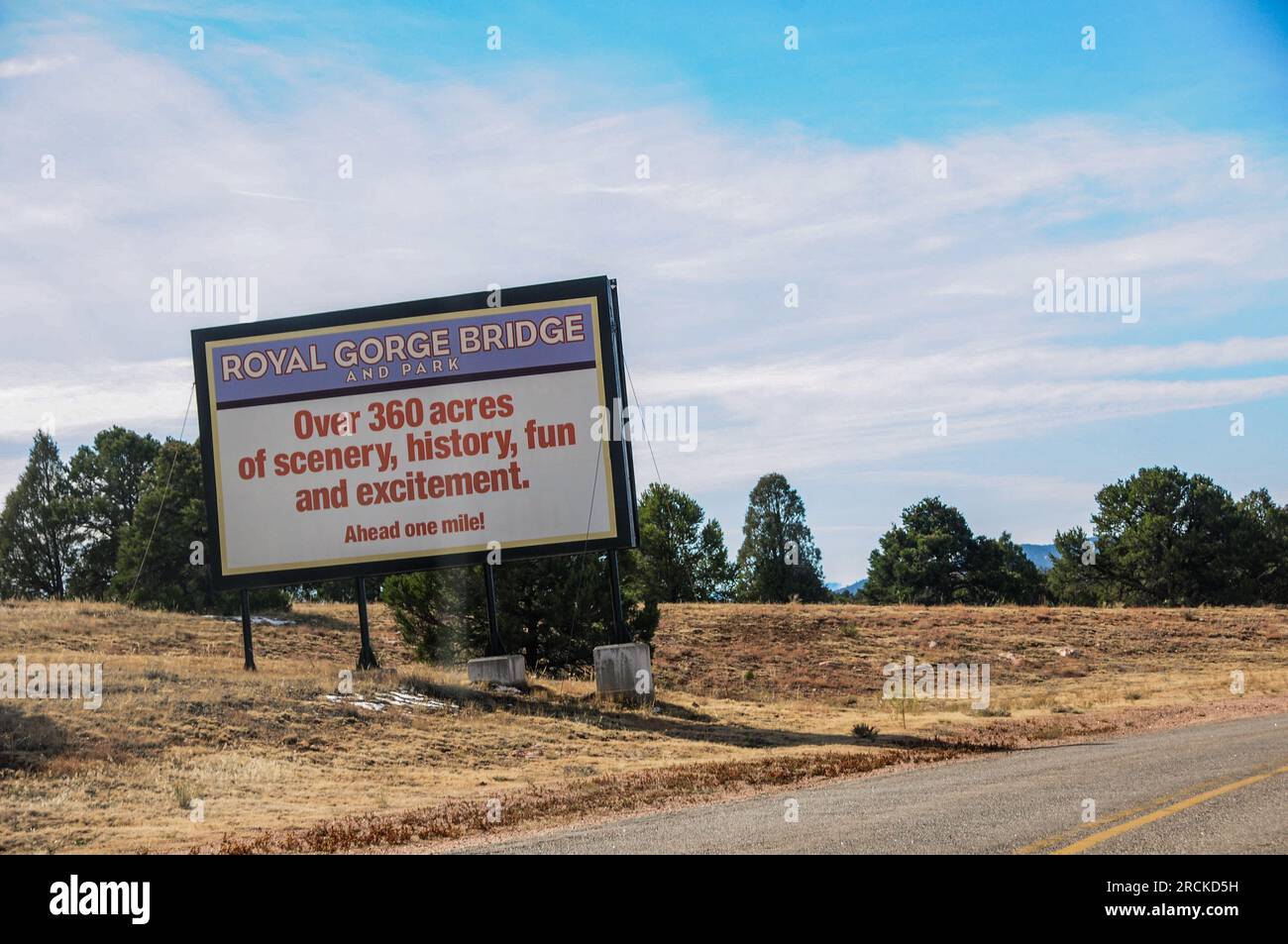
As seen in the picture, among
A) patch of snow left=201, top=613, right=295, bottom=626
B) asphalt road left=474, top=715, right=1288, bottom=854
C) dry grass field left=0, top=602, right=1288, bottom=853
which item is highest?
patch of snow left=201, top=613, right=295, bottom=626

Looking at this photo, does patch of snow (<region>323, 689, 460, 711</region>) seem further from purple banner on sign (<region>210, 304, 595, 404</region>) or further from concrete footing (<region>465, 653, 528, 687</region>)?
purple banner on sign (<region>210, 304, 595, 404</region>)

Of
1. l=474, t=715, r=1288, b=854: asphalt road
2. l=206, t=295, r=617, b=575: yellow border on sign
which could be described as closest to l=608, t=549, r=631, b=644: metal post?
l=206, t=295, r=617, b=575: yellow border on sign

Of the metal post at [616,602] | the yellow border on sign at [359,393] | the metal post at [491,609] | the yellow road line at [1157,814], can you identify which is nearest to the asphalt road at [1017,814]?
the yellow road line at [1157,814]

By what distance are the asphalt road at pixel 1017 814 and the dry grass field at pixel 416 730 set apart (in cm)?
247

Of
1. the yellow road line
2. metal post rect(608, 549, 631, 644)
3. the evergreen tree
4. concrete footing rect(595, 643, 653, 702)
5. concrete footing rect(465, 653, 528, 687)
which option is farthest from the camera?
the evergreen tree

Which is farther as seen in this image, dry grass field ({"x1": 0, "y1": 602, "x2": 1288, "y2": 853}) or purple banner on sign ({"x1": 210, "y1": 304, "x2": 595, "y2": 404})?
purple banner on sign ({"x1": 210, "y1": 304, "x2": 595, "y2": 404})

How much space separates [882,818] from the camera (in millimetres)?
10750

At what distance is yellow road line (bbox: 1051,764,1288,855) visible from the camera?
836 cm

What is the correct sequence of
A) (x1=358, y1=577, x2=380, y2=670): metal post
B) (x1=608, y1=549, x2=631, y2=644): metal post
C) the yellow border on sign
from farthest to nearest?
(x1=358, y1=577, x2=380, y2=670): metal post < (x1=608, y1=549, x2=631, y2=644): metal post < the yellow border on sign

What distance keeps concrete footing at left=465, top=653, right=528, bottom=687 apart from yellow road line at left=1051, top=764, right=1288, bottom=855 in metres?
19.3

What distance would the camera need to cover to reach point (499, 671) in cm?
2909

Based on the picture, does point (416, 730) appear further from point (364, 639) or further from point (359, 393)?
point (359, 393)

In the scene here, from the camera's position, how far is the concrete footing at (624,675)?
28359mm
